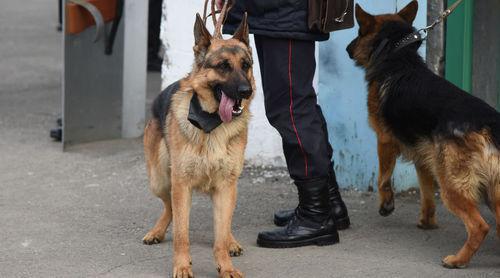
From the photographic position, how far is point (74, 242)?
220 inches

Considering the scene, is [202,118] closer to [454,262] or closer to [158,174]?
[158,174]

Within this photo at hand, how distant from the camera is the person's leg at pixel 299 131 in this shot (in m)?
5.26

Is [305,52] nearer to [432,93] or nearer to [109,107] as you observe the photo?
[432,93]

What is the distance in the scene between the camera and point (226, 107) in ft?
15.8

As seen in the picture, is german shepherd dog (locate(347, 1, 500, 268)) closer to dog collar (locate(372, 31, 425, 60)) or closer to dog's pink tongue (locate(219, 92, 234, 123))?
dog collar (locate(372, 31, 425, 60))

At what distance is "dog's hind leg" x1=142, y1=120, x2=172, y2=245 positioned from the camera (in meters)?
5.38

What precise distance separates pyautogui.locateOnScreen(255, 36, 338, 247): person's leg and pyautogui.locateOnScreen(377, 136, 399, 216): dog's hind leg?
0.42 m

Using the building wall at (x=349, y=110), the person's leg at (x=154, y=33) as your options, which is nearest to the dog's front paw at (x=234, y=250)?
the building wall at (x=349, y=110)

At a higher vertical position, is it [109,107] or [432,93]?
[432,93]

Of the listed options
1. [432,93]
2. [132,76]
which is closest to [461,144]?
[432,93]

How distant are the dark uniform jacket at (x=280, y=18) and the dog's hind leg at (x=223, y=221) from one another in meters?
0.84

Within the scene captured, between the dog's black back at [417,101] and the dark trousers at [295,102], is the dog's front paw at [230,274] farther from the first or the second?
the dog's black back at [417,101]

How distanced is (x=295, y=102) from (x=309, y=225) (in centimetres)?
73

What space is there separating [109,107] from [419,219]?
3153 millimetres
